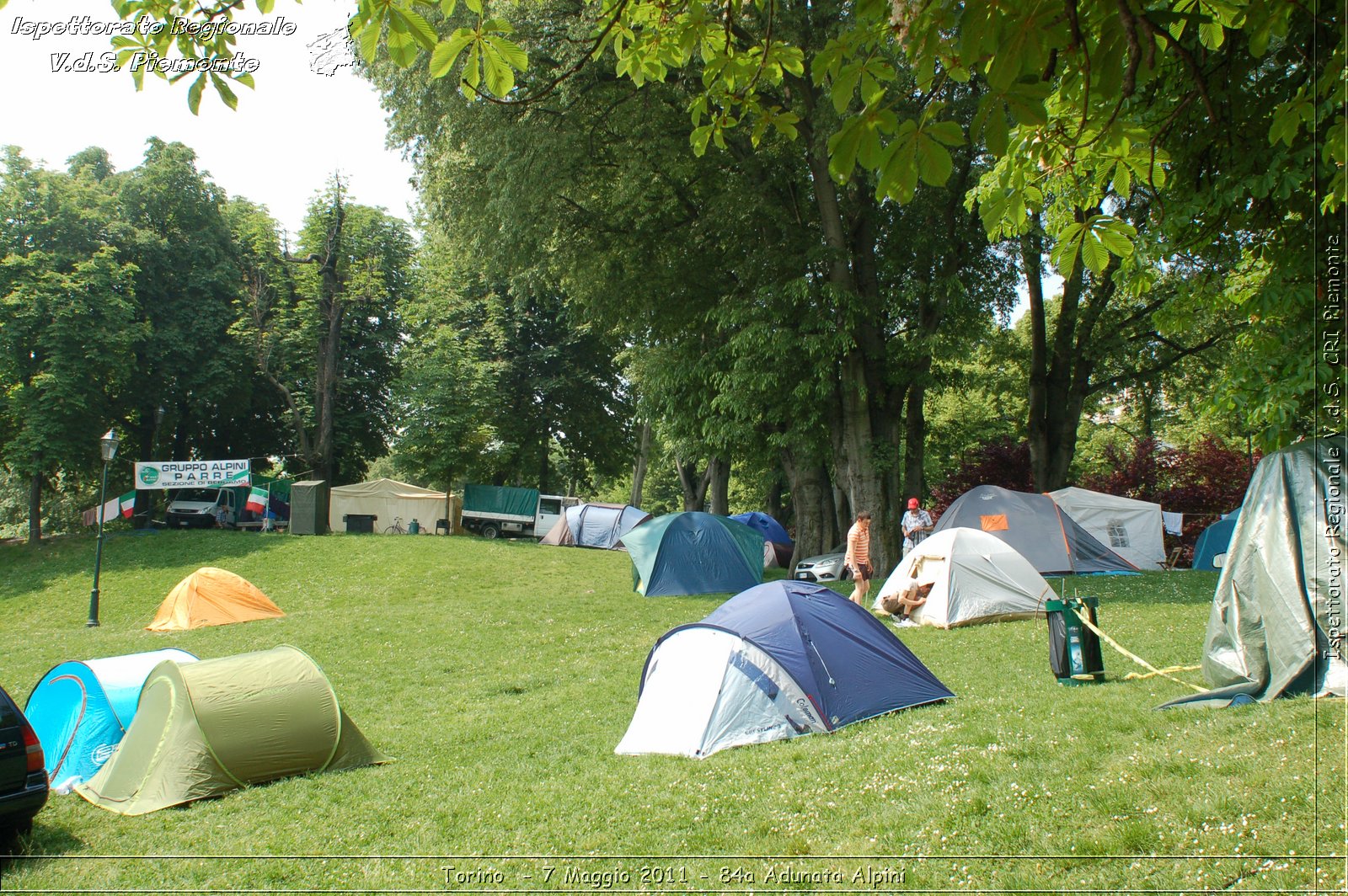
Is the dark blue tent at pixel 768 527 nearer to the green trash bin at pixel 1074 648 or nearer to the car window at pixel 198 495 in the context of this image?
the green trash bin at pixel 1074 648

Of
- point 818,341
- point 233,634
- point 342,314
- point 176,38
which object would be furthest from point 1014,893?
point 342,314

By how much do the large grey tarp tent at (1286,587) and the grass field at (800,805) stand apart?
424 mm

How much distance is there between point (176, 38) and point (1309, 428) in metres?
7.04

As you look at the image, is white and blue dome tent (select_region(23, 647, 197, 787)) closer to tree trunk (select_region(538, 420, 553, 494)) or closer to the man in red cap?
the man in red cap

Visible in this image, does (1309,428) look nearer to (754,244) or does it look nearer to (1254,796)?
(1254,796)

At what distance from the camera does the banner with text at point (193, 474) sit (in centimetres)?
2678

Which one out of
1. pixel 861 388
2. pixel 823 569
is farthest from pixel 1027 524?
pixel 861 388

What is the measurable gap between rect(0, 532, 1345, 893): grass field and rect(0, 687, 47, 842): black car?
0.88ft

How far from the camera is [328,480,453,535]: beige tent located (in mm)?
31188

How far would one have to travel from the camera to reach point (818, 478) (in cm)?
2119

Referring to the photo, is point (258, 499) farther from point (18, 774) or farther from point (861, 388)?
point (18, 774)

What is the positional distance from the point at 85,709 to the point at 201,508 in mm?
26455

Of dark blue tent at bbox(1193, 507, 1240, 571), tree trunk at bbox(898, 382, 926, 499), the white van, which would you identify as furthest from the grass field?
the white van

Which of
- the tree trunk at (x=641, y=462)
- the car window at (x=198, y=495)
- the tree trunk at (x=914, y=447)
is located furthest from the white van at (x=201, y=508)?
the tree trunk at (x=914, y=447)
